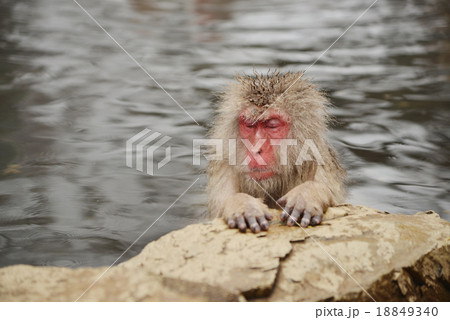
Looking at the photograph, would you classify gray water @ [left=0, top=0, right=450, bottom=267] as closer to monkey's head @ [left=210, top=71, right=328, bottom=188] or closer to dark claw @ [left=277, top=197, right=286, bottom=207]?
monkey's head @ [left=210, top=71, right=328, bottom=188]

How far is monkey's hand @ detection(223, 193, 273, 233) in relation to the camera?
3.88 m

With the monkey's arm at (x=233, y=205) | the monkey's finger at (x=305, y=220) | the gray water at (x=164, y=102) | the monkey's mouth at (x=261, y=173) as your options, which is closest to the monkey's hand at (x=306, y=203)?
the monkey's finger at (x=305, y=220)

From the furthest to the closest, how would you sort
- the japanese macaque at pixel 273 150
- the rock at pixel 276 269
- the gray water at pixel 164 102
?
1. the gray water at pixel 164 102
2. the japanese macaque at pixel 273 150
3. the rock at pixel 276 269

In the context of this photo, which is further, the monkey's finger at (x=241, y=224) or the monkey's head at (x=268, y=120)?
the monkey's head at (x=268, y=120)

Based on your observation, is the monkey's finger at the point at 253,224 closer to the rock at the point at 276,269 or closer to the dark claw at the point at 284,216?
the rock at the point at 276,269

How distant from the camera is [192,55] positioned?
11.8 meters

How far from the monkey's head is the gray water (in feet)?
4.37

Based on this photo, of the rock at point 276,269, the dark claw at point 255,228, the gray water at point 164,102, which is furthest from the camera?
the gray water at point 164,102

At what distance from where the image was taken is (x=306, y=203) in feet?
13.5

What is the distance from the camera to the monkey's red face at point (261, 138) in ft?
14.5

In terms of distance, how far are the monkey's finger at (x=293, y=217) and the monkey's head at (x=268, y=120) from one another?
1.90ft
